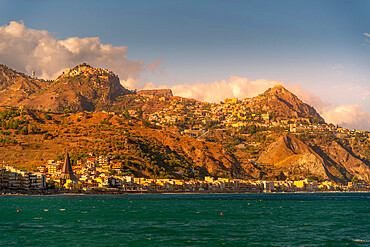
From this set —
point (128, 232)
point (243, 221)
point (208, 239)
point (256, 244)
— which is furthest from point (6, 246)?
point (243, 221)

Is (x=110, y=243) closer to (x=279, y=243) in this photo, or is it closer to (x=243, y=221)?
(x=279, y=243)

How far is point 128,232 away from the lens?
216 ft

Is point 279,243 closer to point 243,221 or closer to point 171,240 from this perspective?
point 171,240

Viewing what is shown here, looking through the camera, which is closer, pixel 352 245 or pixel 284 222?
pixel 352 245

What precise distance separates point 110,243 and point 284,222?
1509 inches

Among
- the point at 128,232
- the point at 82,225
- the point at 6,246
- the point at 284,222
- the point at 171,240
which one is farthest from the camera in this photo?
the point at 284,222

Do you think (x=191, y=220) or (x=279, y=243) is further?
(x=191, y=220)

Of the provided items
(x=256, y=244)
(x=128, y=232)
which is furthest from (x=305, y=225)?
(x=128, y=232)

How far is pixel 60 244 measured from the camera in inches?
2158

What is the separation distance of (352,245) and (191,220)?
35.0 m

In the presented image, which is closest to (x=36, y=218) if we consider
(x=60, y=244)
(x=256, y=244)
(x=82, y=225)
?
(x=82, y=225)

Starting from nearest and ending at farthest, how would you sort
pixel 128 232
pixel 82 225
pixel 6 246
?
pixel 6 246 → pixel 128 232 → pixel 82 225

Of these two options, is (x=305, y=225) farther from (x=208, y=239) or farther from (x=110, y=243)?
(x=110, y=243)

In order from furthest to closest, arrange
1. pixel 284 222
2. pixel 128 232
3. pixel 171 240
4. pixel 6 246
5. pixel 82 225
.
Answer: pixel 284 222
pixel 82 225
pixel 128 232
pixel 171 240
pixel 6 246
